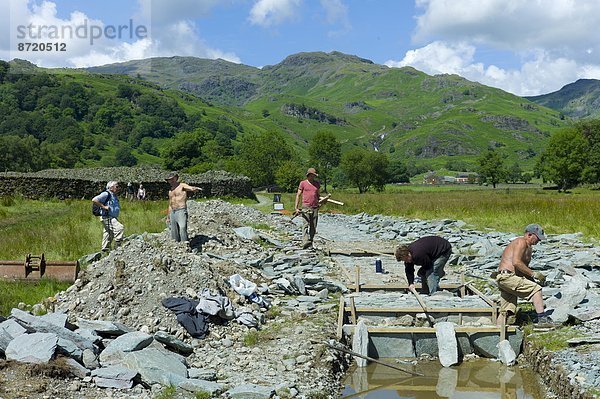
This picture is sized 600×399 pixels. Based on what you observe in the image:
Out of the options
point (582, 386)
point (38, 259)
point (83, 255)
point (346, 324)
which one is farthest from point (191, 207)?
point (582, 386)

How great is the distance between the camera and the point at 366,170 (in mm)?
90562

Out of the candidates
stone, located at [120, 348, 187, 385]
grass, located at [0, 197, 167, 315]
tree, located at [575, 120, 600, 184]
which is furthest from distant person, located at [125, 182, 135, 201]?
tree, located at [575, 120, 600, 184]

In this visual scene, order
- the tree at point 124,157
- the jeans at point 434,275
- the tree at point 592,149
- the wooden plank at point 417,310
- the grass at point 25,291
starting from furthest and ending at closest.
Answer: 1. the tree at point 124,157
2. the tree at point 592,149
3. the jeans at point 434,275
4. the grass at point 25,291
5. the wooden plank at point 417,310

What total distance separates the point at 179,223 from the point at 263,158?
74561 mm

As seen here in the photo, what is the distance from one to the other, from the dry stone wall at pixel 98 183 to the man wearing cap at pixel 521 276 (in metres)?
34.0

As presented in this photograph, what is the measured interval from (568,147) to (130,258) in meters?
90.2

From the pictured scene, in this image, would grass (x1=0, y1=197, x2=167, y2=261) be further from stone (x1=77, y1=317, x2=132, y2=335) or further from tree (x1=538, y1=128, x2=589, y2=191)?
tree (x1=538, y1=128, x2=589, y2=191)

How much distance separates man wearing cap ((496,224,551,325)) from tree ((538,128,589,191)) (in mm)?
82252

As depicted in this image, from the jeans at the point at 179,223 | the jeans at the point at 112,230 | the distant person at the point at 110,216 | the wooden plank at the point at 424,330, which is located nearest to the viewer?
the wooden plank at the point at 424,330

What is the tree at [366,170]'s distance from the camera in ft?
298

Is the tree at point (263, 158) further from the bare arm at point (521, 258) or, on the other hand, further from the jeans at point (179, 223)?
the bare arm at point (521, 258)

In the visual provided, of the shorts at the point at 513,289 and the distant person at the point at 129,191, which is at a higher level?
the distant person at the point at 129,191

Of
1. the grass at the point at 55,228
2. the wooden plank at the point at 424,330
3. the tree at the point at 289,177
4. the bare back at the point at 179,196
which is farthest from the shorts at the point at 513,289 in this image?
the tree at the point at 289,177

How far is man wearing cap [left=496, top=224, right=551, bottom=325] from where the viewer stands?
28.9ft
